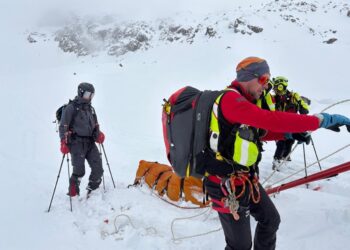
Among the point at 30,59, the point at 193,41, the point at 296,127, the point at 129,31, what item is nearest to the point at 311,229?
the point at 296,127

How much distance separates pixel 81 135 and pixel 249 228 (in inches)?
181

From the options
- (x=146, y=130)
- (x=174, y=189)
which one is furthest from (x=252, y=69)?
(x=146, y=130)

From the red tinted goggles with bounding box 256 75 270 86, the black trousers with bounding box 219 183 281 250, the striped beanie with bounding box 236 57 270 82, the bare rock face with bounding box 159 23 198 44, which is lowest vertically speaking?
the bare rock face with bounding box 159 23 198 44

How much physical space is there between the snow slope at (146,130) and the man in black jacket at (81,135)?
45 centimetres

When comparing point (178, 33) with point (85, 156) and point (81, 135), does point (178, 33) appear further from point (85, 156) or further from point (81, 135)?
point (81, 135)

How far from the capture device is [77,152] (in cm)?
716

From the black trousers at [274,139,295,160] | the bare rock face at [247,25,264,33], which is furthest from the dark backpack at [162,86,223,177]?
the bare rock face at [247,25,264,33]

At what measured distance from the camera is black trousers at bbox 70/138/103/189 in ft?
23.5

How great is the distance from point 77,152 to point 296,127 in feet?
17.0

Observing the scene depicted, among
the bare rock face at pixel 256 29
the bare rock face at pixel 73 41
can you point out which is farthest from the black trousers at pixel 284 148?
the bare rock face at pixel 73 41

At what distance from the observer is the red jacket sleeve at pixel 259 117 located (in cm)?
289

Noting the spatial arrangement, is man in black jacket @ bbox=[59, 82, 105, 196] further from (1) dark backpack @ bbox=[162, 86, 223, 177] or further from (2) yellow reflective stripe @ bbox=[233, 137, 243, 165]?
(2) yellow reflective stripe @ bbox=[233, 137, 243, 165]

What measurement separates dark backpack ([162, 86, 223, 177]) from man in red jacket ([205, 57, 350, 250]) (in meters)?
0.09

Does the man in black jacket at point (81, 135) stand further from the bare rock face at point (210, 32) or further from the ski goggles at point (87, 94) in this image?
the bare rock face at point (210, 32)
